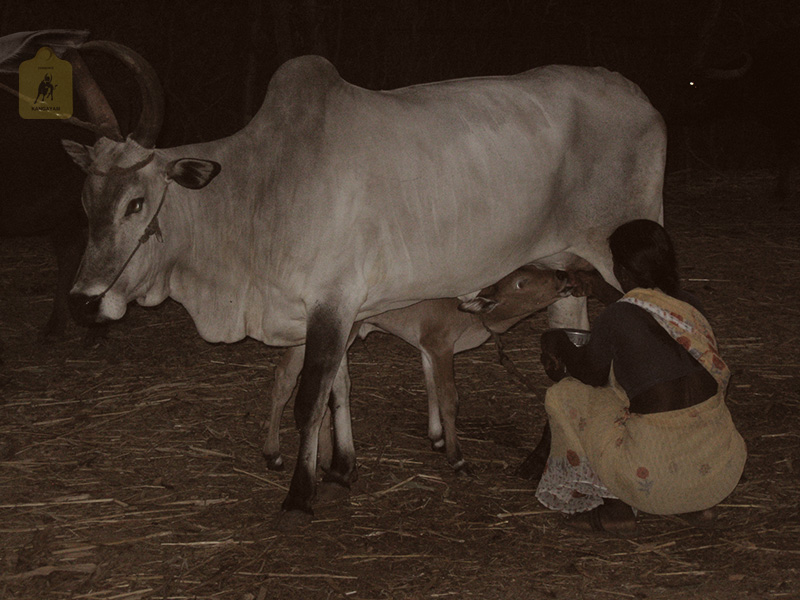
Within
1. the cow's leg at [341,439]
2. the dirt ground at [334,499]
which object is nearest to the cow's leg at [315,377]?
the dirt ground at [334,499]

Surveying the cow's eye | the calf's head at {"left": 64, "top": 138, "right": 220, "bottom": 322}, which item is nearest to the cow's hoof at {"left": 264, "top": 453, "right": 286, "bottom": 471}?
the calf's head at {"left": 64, "top": 138, "right": 220, "bottom": 322}

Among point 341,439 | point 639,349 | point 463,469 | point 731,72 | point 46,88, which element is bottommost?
point 463,469

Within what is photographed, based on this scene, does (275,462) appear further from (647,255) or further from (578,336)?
(647,255)

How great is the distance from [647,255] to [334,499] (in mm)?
1909

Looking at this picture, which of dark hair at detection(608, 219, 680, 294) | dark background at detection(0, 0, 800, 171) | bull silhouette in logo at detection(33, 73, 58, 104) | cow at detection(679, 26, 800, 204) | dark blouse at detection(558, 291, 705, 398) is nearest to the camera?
dark blouse at detection(558, 291, 705, 398)

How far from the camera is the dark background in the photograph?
10.5m

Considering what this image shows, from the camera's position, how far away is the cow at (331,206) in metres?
4.26

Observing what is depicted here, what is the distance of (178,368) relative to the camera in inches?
259

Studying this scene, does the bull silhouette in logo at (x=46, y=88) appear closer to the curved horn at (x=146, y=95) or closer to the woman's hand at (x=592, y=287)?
the curved horn at (x=146, y=95)

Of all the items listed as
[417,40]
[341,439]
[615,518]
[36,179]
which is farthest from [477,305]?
[417,40]

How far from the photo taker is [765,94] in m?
12.0

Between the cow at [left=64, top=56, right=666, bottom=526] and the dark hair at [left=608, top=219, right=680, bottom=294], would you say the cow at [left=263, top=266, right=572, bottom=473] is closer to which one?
the cow at [left=64, top=56, right=666, bottom=526]

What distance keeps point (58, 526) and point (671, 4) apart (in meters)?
11.5

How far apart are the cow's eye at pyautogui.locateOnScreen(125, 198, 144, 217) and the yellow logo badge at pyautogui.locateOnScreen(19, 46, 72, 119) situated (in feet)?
2.46
